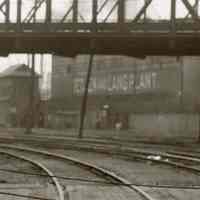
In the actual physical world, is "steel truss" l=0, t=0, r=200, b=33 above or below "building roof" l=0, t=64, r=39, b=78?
below

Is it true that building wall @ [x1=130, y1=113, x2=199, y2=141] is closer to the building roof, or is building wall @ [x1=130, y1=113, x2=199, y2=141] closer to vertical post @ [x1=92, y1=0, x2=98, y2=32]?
the building roof

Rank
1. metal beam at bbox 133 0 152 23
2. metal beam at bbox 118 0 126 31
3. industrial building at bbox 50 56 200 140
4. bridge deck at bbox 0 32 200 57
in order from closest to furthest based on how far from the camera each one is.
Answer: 1. metal beam at bbox 133 0 152 23
2. bridge deck at bbox 0 32 200 57
3. metal beam at bbox 118 0 126 31
4. industrial building at bbox 50 56 200 140

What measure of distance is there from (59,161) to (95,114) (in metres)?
48.2


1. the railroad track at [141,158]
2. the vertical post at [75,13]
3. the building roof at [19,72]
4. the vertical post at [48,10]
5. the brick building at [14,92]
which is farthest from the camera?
the building roof at [19,72]

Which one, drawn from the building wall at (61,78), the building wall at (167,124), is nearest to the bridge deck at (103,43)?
the building wall at (167,124)

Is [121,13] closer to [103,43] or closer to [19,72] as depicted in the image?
[103,43]

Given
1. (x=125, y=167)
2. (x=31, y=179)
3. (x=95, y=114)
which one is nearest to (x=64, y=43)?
(x=125, y=167)

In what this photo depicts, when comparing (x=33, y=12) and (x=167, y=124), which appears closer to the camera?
(x=33, y=12)

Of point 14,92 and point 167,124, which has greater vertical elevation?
point 14,92

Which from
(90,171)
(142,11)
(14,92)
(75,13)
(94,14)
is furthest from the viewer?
(14,92)

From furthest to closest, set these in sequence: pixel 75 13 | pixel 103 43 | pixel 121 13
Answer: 1. pixel 103 43
2. pixel 75 13
3. pixel 121 13

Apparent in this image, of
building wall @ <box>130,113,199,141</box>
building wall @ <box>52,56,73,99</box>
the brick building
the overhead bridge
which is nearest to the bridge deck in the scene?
the overhead bridge

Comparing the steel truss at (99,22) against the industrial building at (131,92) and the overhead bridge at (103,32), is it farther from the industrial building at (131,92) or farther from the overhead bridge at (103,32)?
the industrial building at (131,92)

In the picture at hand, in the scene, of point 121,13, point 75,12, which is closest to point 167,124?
point 75,12
